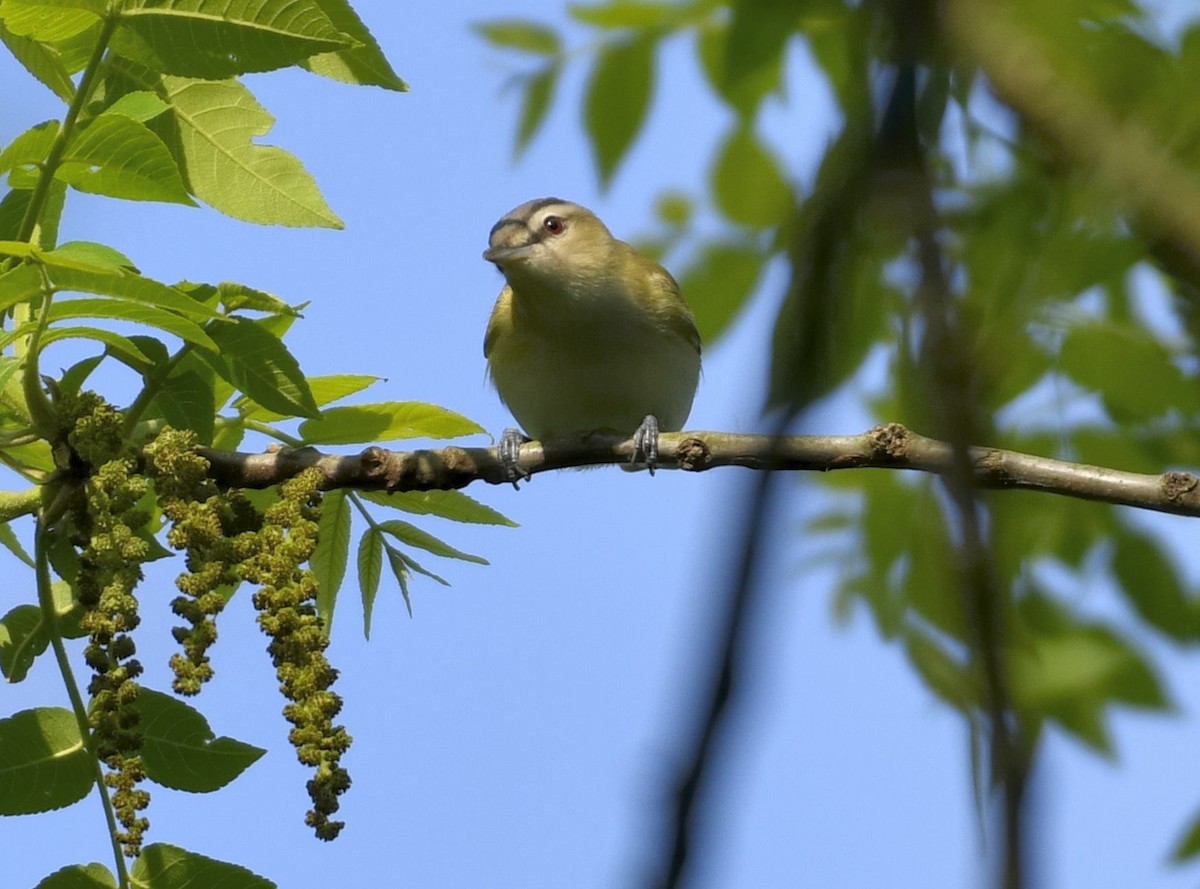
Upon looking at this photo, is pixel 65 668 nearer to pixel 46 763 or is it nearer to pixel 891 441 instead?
pixel 46 763

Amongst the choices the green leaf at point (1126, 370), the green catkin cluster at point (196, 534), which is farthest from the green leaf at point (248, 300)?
the green leaf at point (1126, 370)

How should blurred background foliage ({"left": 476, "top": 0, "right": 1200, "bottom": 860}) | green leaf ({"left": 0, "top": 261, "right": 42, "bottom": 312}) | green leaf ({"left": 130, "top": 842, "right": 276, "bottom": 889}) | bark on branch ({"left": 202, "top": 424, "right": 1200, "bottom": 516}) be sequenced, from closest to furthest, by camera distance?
blurred background foliage ({"left": 476, "top": 0, "right": 1200, "bottom": 860})
green leaf ({"left": 0, "top": 261, "right": 42, "bottom": 312})
green leaf ({"left": 130, "top": 842, "right": 276, "bottom": 889})
bark on branch ({"left": 202, "top": 424, "right": 1200, "bottom": 516})

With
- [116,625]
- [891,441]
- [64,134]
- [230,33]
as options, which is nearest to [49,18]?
[64,134]

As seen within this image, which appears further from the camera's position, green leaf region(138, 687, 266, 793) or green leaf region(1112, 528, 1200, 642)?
green leaf region(138, 687, 266, 793)

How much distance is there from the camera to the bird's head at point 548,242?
244 inches

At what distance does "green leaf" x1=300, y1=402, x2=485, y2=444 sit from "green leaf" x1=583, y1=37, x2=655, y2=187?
2.54 feet

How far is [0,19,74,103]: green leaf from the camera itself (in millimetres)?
2916

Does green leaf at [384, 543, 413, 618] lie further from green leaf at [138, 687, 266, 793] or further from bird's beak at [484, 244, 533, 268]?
bird's beak at [484, 244, 533, 268]

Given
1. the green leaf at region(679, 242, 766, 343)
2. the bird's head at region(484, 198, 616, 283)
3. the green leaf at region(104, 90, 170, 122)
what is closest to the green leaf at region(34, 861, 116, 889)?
the green leaf at region(104, 90, 170, 122)

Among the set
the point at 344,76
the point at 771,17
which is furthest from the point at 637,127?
the point at 771,17

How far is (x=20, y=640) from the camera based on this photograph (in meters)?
2.94

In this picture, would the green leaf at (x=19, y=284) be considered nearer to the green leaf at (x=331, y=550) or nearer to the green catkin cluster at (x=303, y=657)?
the green catkin cluster at (x=303, y=657)

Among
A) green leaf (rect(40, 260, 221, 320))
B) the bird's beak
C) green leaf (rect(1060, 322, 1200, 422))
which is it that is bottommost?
green leaf (rect(40, 260, 221, 320))

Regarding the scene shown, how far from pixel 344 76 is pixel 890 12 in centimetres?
254
